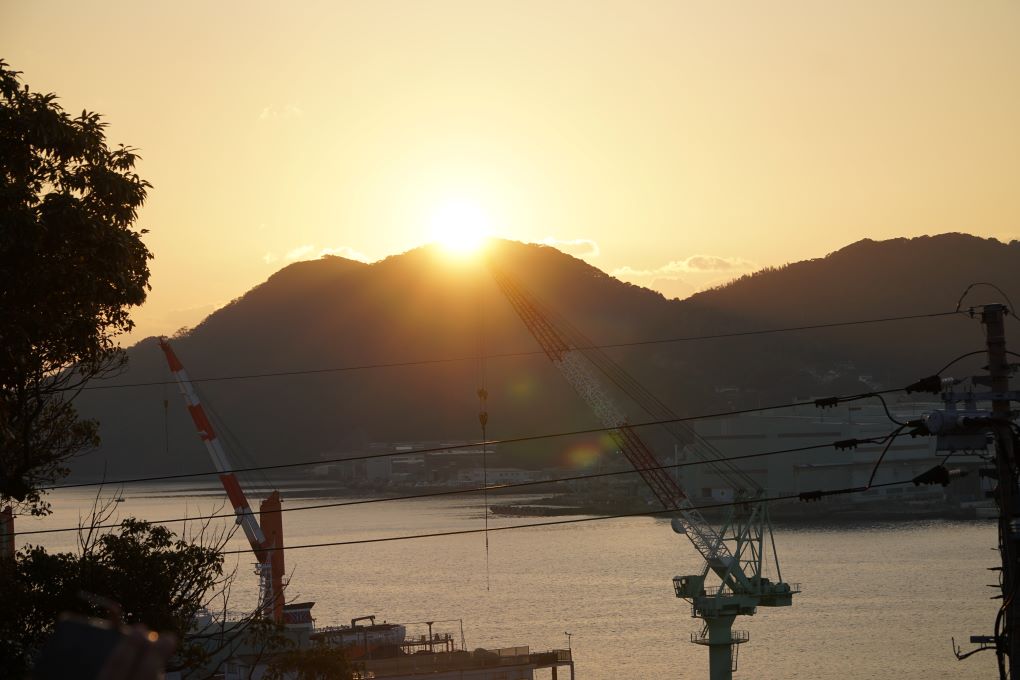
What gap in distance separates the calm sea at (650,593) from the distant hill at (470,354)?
63.6m

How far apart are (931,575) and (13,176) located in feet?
157

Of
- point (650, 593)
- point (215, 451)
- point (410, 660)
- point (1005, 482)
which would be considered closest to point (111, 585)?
point (1005, 482)

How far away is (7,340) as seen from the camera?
7.73m

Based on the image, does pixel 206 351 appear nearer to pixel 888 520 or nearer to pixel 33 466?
pixel 888 520

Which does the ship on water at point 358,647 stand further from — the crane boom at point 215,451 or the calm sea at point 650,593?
the calm sea at point 650,593

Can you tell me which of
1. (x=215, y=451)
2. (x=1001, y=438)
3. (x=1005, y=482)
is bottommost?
(x=1005, y=482)

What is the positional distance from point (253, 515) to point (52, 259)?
29061mm

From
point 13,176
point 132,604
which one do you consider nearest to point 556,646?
point 132,604

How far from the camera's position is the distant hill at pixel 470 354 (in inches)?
5910

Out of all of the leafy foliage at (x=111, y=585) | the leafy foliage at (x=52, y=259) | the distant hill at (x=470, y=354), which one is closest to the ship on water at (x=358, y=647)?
the leafy foliage at (x=111, y=585)

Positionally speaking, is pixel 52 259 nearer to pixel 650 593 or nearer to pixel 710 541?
pixel 710 541

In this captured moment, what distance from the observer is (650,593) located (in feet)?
156

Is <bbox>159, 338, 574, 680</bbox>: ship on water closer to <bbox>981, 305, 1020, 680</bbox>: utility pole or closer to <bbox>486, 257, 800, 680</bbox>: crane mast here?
<bbox>486, 257, 800, 680</bbox>: crane mast

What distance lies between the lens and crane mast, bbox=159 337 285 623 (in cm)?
3159
